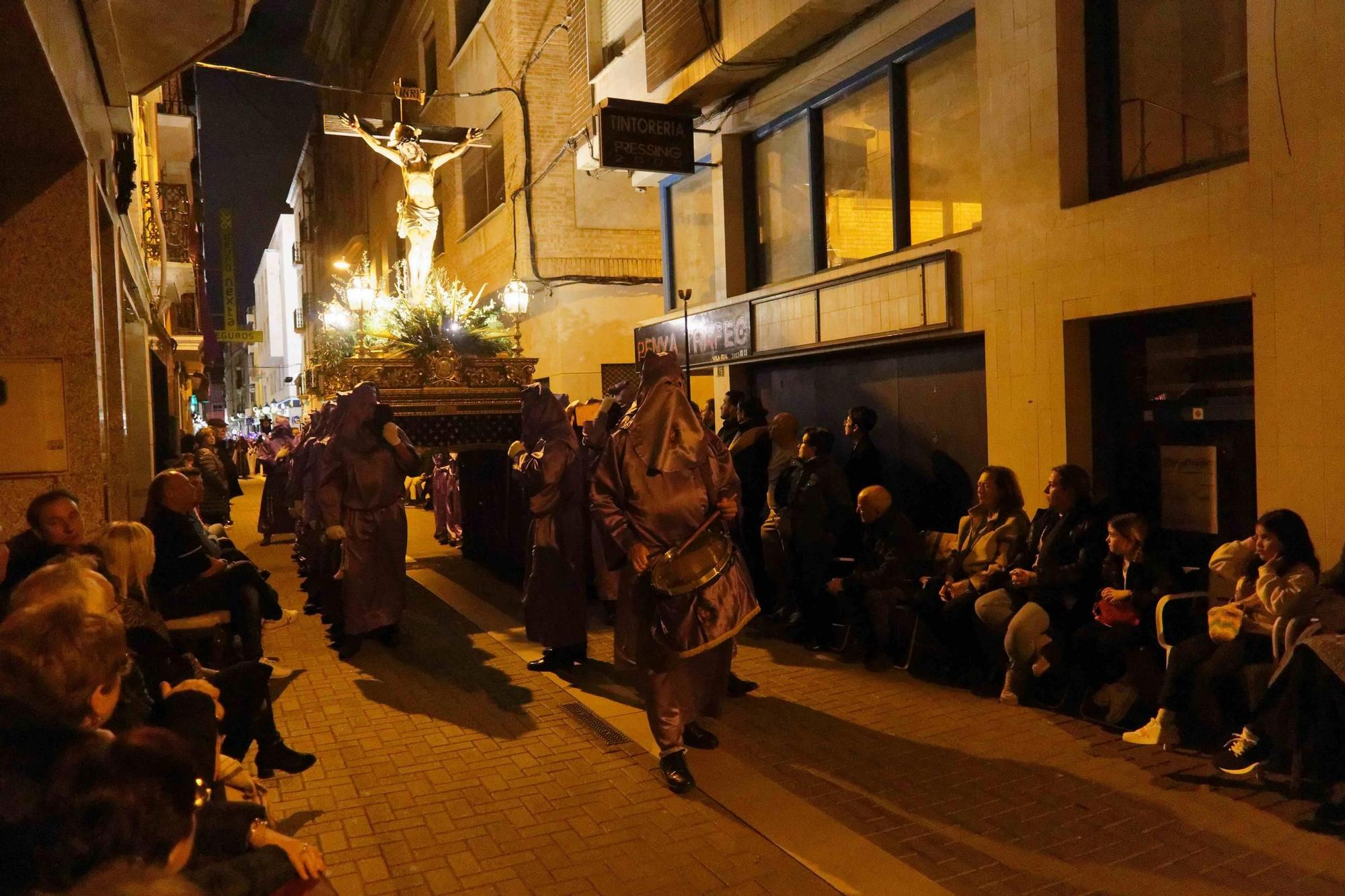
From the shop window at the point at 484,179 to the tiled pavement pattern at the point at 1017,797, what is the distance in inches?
672

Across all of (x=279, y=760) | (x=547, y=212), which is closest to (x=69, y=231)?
(x=279, y=760)

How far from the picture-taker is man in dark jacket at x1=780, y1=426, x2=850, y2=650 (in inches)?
307

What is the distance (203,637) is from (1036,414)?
5934 millimetres

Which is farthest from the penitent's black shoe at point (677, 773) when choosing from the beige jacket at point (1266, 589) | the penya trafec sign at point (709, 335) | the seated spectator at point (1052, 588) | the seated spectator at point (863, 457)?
the penya trafec sign at point (709, 335)

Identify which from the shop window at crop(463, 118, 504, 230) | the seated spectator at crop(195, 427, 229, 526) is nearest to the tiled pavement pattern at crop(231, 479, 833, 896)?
the seated spectator at crop(195, 427, 229, 526)

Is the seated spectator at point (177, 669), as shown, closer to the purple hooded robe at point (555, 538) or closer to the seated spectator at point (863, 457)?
the purple hooded robe at point (555, 538)

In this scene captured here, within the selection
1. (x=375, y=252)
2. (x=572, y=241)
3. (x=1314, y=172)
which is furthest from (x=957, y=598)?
(x=375, y=252)

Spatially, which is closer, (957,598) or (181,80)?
(957,598)

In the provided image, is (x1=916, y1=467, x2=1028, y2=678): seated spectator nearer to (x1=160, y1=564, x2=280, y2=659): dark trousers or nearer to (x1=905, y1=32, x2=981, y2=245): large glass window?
(x1=905, y1=32, x2=981, y2=245): large glass window

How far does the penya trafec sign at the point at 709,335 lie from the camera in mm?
11992

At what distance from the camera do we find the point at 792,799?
479 cm

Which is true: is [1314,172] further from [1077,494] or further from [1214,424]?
[1077,494]

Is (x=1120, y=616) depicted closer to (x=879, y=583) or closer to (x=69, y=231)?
(x=879, y=583)

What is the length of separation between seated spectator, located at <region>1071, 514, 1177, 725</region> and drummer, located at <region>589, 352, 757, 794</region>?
203 cm
